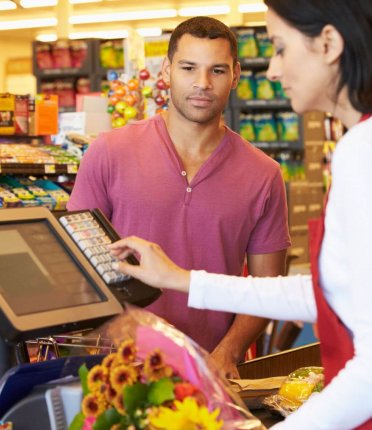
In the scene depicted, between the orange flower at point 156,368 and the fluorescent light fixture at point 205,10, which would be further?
the fluorescent light fixture at point 205,10

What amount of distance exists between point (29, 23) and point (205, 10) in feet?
11.9

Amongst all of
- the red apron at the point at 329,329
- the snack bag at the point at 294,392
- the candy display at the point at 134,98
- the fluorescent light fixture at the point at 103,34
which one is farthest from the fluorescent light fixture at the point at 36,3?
the red apron at the point at 329,329

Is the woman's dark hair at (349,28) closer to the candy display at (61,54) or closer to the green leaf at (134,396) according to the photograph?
the green leaf at (134,396)

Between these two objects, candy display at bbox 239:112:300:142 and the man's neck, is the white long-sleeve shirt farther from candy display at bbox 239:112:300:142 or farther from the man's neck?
candy display at bbox 239:112:300:142

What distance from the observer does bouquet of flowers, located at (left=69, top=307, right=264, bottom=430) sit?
1.20m

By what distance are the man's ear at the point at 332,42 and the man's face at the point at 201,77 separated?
51.7 inches

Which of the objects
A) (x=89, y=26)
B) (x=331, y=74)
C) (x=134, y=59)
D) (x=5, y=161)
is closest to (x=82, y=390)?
(x=331, y=74)

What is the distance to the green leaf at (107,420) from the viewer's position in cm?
126

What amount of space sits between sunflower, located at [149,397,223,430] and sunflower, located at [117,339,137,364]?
122 millimetres

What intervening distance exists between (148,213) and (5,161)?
1.68m

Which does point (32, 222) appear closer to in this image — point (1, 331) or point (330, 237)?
point (1, 331)

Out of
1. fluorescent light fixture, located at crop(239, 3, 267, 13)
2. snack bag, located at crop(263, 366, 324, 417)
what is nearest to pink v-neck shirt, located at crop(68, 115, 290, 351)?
snack bag, located at crop(263, 366, 324, 417)

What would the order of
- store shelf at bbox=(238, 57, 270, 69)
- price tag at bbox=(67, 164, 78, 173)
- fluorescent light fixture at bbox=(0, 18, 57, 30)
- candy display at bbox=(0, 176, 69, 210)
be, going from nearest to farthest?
candy display at bbox=(0, 176, 69, 210)
price tag at bbox=(67, 164, 78, 173)
store shelf at bbox=(238, 57, 270, 69)
fluorescent light fixture at bbox=(0, 18, 57, 30)

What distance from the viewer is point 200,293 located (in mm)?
1490
